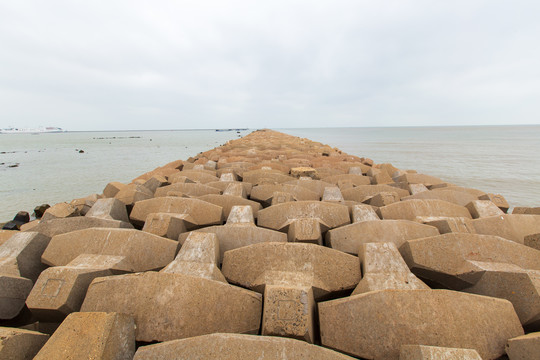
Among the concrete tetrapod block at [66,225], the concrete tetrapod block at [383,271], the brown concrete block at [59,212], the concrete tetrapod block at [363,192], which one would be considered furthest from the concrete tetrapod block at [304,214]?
the brown concrete block at [59,212]

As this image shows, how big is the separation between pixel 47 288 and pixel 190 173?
4.11 m

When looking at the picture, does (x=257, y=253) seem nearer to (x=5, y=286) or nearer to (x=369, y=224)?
(x=369, y=224)

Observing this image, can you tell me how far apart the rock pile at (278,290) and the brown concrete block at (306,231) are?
0.7 inches

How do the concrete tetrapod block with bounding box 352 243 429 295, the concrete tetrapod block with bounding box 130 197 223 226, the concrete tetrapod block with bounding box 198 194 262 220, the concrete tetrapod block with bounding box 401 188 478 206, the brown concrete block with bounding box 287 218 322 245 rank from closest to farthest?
1. the concrete tetrapod block with bounding box 352 243 429 295
2. the brown concrete block with bounding box 287 218 322 245
3. the concrete tetrapod block with bounding box 130 197 223 226
4. the concrete tetrapod block with bounding box 198 194 262 220
5. the concrete tetrapod block with bounding box 401 188 478 206

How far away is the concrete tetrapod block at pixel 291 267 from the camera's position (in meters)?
1.92

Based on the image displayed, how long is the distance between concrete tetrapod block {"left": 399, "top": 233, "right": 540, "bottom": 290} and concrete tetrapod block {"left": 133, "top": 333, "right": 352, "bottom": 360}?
3.92 ft

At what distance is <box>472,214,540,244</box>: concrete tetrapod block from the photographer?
8.67 feet

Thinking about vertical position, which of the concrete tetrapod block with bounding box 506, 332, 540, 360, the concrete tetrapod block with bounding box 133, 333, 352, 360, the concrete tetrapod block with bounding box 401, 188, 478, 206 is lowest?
the concrete tetrapod block with bounding box 506, 332, 540, 360

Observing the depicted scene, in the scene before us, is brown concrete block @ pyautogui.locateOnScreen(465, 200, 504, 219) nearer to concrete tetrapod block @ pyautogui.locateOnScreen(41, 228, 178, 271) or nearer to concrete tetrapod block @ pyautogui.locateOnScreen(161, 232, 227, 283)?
concrete tetrapod block @ pyautogui.locateOnScreen(161, 232, 227, 283)

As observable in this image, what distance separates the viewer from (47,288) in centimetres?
165

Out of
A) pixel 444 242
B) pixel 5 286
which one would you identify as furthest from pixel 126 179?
pixel 444 242

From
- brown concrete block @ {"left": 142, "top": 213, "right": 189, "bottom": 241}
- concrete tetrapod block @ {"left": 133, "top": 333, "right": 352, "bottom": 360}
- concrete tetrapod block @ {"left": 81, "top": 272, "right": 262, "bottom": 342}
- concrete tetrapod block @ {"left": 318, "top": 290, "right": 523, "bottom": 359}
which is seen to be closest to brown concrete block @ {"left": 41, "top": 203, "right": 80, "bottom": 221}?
brown concrete block @ {"left": 142, "top": 213, "right": 189, "bottom": 241}

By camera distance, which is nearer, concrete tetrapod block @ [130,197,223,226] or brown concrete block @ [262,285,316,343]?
brown concrete block @ [262,285,316,343]

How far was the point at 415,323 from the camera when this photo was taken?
1.44m
